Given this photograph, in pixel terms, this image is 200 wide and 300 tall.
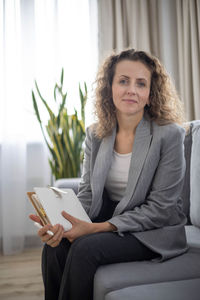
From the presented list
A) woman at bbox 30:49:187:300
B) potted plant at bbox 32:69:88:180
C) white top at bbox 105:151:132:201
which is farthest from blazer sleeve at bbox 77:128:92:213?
potted plant at bbox 32:69:88:180

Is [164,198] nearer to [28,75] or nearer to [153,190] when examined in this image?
[153,190]

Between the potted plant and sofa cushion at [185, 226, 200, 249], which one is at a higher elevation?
the potted plant

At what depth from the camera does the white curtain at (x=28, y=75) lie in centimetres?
309

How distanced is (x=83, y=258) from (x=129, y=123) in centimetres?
68

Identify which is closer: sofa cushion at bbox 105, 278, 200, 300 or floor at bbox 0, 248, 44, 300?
sofa cushion at bbox 105, 278, 200, 300

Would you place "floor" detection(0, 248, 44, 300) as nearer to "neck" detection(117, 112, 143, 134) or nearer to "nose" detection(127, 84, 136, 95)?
"neck" detection(117, 112, 143, 134)

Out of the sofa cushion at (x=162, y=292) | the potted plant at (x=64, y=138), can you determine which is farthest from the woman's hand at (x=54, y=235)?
the potted plant at (x=64, y=138)

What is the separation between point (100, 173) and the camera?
161cm

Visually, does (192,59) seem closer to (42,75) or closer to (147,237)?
(42,75)

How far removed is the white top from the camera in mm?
1625

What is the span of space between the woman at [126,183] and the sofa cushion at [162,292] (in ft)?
0.64

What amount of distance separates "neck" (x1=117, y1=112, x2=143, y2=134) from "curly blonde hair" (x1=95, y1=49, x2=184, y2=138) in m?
0.04

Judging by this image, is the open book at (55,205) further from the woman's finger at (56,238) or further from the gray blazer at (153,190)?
the gray blazer at (153,190)

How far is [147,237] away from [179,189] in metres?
0.26
